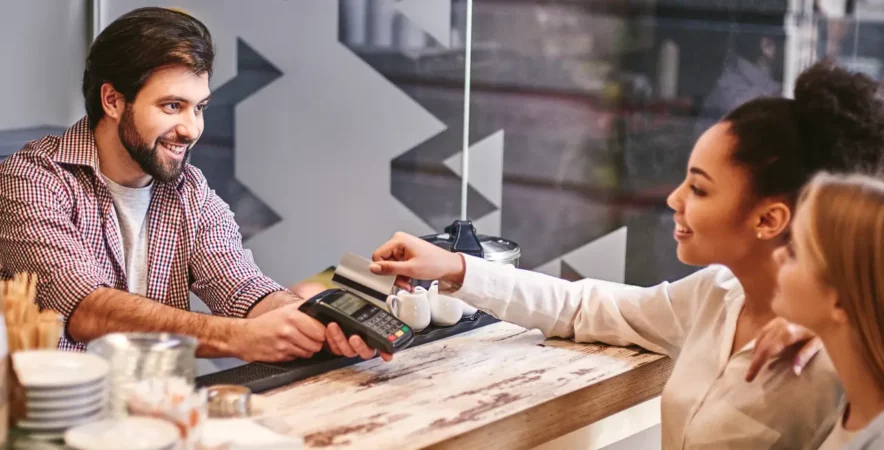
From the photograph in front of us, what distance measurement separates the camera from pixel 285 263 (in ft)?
12.6

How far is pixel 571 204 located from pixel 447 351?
1.69 meters

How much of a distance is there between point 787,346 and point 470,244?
71cm

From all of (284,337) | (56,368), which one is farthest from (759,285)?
(56,368)

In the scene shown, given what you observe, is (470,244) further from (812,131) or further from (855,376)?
(855,376)

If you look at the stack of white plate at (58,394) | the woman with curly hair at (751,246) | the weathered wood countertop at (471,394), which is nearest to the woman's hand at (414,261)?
the woman with curly hair at (751,246)

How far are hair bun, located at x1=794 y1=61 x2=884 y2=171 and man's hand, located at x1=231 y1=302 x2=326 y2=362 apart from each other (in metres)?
0.86

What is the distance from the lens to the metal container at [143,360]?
1354 mm

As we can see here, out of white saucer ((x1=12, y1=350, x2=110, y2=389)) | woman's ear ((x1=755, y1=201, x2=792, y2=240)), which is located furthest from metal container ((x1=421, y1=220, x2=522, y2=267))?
white saucer ((x1=12, y1=350, x2=110, y2=389))

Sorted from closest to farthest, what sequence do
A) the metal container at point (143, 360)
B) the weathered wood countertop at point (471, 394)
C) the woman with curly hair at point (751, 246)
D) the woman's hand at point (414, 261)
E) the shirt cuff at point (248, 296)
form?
the metal container at point (143, 360) < the weathered wood countertop at point (471, 394) < the woman with curly hair at point (751, 246) < the woman's hand at point (414, 261) < the shirt cuff at point (248, 296)

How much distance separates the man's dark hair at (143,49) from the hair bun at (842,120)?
1.27 metres

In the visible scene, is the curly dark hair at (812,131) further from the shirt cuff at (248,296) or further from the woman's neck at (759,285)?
the shirt cuff at (248,296)

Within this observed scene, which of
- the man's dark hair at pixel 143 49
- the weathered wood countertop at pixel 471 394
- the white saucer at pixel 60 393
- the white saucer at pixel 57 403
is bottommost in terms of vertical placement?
the weathered wood countertop at pixel 471 394

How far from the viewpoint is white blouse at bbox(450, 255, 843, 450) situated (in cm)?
166

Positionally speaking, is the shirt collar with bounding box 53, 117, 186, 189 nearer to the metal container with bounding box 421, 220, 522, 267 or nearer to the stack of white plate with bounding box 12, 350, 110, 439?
the metal container with bounding box 421, 220, 522, 267
